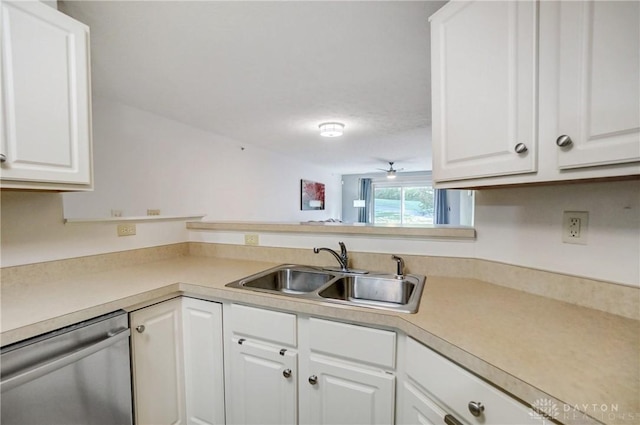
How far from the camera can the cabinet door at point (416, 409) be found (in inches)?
32.5

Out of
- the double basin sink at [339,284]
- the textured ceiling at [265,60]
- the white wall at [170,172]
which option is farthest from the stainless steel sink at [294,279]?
the white wall at [170,172]

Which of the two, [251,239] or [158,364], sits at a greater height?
[251,239]

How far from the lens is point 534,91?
844mm

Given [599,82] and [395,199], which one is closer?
[599,82]

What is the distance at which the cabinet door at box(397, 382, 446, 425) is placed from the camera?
2.71ft

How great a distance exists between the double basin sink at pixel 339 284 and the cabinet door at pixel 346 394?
29cm

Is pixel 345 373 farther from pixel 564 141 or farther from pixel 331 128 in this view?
pixel 331 128

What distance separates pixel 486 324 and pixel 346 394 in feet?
1.88

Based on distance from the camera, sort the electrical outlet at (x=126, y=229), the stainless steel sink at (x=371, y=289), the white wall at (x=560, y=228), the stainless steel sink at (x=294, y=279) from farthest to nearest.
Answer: the electrical outlet at (x=126, y=229), the stainless steel sink at (x=294, y=279), the stainless steel sink at (x=371, y=289), the white wall at (x=560, y=228)

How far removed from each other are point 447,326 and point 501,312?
0.26m

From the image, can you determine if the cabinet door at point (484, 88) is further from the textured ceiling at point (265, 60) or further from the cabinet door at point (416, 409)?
the cabinet door at point (416, 409)

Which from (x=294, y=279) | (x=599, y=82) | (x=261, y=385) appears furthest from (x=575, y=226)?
(x=261, y=385)

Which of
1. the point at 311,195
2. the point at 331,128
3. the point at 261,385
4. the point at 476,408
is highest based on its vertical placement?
the point at 331,128

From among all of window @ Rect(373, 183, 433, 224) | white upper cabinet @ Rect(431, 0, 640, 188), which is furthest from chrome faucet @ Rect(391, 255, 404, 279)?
window @ Rect(373, 183, 433, 224)
